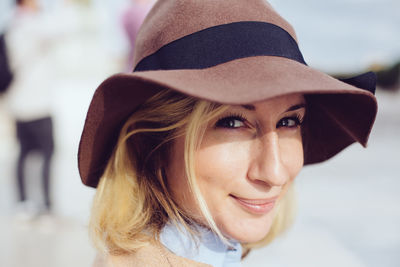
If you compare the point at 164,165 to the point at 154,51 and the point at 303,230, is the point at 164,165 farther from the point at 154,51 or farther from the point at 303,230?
the point at 303,230

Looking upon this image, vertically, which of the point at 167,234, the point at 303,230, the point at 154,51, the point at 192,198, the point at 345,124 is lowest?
the point at 303,230

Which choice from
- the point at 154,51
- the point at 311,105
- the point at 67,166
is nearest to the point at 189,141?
the point at 154,51

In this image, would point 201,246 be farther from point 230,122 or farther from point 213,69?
point 213,69

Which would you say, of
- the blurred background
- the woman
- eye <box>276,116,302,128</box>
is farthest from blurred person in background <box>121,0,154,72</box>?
eye <box>276,116,302,128</box>

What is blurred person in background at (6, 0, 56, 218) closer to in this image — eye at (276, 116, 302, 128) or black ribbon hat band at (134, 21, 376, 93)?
black ribbon hat band at (134, 21, 376, 93)

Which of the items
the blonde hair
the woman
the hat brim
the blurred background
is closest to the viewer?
the hat brim

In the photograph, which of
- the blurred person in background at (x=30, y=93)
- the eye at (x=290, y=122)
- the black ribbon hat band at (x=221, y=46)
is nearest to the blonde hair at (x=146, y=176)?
the black ribbon hat band at (x=221, y=46)

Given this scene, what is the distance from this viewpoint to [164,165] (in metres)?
1.52

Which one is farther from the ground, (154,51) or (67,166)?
(154,51)

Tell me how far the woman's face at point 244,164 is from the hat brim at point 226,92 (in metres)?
0.12

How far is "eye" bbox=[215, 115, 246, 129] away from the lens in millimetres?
1352

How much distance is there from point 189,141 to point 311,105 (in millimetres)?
595

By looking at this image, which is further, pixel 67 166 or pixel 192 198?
pixel 67 166

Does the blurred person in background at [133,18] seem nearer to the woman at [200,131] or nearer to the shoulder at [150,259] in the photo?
the woman at [200,131]
